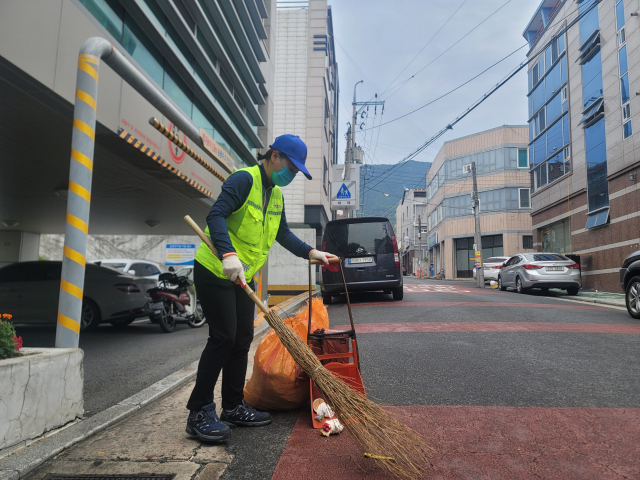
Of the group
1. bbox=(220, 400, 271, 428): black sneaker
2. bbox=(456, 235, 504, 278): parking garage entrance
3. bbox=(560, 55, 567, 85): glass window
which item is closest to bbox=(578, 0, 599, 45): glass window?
bbox=(560, 55, 567, 85): glass window

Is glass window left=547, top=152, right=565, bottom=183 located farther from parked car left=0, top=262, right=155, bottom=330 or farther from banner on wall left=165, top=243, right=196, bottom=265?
parked car left=0, top=262, right=155, bottom=330

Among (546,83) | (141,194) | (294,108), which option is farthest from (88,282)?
(546,83)

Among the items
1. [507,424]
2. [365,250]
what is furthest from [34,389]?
[365,250]

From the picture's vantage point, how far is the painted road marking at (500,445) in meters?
2.06

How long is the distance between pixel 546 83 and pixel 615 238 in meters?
11.5

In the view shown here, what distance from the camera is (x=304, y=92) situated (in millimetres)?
26484

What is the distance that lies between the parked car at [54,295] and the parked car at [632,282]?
8.39m

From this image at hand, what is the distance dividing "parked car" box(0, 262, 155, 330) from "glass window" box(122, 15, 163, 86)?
12.9 ft

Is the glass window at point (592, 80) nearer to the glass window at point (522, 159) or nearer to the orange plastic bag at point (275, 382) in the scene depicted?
the orange plastic bag at point (275, 382)

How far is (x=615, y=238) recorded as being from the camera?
15680 mm

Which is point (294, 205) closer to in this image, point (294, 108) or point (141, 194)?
point (294, 108)

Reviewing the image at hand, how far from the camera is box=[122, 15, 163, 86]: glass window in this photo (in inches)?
306

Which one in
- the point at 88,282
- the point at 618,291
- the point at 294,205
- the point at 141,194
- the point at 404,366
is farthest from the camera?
the point at 294,205

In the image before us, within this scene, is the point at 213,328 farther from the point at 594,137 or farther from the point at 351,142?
the point at 351,142
